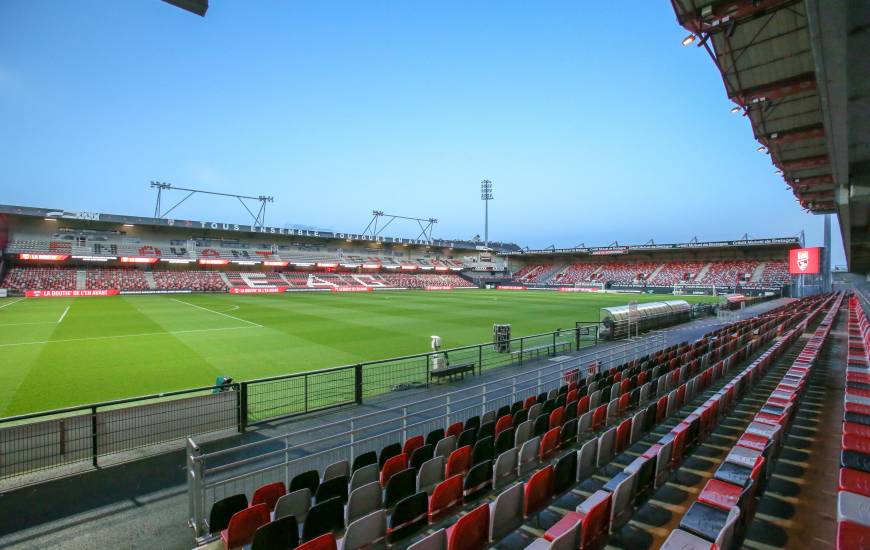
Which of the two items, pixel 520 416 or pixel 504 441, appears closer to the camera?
pixel 504 441

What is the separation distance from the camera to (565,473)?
4625 millimetres

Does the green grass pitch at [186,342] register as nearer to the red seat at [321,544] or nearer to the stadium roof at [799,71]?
the red seat at [321,544]

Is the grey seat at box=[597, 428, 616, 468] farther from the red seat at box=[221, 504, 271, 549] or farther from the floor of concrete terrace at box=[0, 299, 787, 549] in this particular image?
the floor of concrete terrace at box=[0, 299, 787, 549]

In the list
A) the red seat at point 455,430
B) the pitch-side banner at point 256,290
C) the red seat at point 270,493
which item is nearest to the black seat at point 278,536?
the red seat at point 270,493

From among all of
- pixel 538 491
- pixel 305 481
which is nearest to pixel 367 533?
pixel 305 481

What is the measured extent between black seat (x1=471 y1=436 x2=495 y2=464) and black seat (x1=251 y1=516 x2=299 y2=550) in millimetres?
2510

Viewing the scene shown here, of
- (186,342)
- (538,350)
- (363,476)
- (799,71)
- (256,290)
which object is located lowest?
(186,342)

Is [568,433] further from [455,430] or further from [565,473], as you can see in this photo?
[455,430]

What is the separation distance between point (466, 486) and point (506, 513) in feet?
2.27

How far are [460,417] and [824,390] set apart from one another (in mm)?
8234

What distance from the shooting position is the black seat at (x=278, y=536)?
322 cm

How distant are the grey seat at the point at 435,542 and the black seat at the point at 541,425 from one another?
3296 mm

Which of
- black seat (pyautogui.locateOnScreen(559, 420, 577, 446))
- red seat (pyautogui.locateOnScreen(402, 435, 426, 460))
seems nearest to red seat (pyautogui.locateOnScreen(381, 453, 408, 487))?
red seat (pyautogui.locateOnScreen(402, 435, 426, 460))

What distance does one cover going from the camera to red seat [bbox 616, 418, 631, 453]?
569 centimetres
